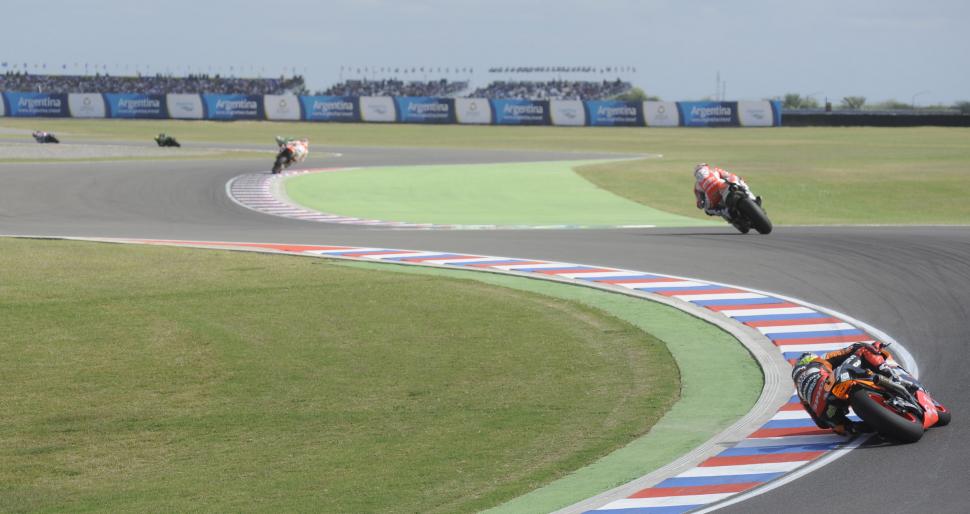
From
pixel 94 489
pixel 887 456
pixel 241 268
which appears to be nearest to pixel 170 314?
pixel 241 268

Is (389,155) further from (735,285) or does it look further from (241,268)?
(735,285)

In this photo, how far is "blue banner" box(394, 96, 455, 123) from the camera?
91.6 metres

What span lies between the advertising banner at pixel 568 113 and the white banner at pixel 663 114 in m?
4.74

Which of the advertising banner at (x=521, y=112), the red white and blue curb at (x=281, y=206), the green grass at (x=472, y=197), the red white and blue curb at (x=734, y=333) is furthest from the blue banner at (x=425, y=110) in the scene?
the red white and blue curb at (x=734, y=333)

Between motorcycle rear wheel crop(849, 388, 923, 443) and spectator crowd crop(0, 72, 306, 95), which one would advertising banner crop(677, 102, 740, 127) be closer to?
spectator crowd crop(0, 72, 306, 95)

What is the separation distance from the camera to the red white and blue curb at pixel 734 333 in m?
9.45

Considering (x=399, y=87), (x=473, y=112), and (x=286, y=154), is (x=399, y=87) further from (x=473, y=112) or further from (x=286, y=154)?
(x=286, y=154)

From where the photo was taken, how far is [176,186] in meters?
40.0

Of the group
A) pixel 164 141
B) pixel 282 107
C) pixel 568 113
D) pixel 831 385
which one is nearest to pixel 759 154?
pixel 164 141

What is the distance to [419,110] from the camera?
302 ft

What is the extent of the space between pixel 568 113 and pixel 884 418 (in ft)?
268

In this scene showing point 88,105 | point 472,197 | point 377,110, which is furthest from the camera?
point 88,105

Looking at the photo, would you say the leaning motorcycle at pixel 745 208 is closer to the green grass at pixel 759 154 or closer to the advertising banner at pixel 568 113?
the green grass at pixel 759 154

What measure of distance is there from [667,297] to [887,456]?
889 centimetres
